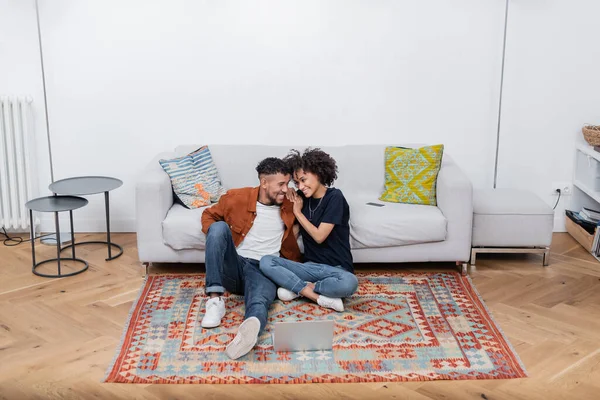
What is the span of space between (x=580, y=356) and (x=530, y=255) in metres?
1.45

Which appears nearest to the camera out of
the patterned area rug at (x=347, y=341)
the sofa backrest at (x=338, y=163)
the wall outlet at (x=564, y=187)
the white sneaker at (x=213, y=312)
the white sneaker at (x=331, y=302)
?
the patterned area rug at (x=347, y=341)

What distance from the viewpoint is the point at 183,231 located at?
4.30 metres

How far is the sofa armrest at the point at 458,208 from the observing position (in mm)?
4379

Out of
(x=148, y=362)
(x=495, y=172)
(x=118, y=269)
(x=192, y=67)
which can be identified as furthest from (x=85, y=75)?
(x=495, y=172)

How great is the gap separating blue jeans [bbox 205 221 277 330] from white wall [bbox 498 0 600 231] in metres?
2.20

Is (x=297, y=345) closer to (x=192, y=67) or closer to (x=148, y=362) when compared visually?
(x=148, y=362)

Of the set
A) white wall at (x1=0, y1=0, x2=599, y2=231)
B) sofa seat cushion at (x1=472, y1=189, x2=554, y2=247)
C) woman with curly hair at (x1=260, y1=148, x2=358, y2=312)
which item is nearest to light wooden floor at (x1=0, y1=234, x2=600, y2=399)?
sofa seat cushion at (x1=472, y1=189, x2=554, y2=247)

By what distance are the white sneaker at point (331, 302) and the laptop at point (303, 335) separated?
16.3 inches

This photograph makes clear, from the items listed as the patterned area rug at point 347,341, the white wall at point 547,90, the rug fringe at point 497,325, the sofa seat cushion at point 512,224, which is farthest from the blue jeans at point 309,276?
the white wall at point 547,90

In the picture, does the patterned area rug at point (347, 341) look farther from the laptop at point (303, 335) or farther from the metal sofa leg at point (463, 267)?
the metal sofa leg at point (463, 267)

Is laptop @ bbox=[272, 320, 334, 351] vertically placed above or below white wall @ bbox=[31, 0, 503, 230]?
below

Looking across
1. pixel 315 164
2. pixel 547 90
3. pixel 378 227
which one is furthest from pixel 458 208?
pixel 547 90

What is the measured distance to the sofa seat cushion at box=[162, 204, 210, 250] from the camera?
14.1ft

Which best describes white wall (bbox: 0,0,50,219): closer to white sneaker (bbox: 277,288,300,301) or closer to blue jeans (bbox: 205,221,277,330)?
blue jeans (bbox: 205,221,277,330)
